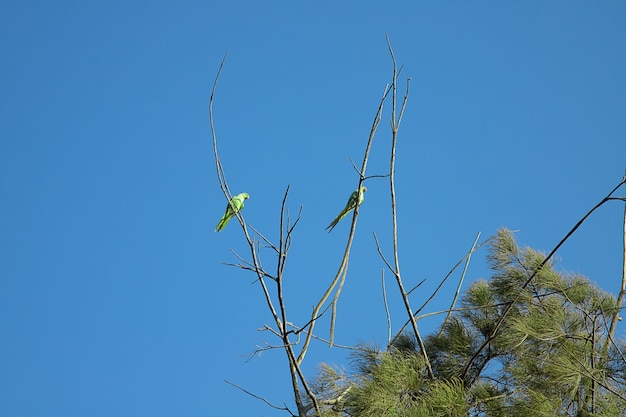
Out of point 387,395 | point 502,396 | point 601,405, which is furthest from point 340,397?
point 601,405

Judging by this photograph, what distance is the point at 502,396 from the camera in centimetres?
405

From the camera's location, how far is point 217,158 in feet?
11.4

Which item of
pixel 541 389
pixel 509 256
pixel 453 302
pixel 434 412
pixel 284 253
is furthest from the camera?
pixel 509 256

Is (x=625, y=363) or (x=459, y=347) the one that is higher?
(x=459, y=347)

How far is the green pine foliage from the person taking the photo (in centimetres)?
387

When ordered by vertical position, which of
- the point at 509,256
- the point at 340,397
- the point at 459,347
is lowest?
the point at 340,397

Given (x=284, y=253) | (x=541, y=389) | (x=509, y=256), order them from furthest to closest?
(x=509, y=256) → (x=541, y=389) → (x=284, y=253)

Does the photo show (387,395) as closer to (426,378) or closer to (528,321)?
(426,378)

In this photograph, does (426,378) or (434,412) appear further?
(426,378)

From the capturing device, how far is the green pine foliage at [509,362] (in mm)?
3871

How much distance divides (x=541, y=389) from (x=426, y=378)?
0.52 m

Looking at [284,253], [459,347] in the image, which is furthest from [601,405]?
[284,253]

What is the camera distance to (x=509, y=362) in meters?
4.31

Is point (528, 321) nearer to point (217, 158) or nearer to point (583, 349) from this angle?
point (583, 349)
